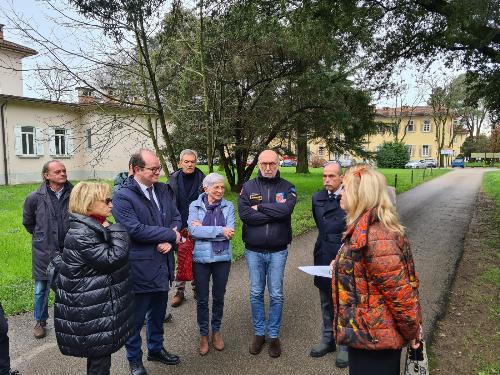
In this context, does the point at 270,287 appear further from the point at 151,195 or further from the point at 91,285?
the point at 91,285

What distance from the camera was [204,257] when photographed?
13.1 ft

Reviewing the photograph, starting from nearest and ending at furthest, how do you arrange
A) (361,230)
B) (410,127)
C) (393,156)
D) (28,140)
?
1. (361,230)
2. (28,140)
3. (393,156)
4. (410,127)

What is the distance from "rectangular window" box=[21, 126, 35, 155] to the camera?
24.4 m

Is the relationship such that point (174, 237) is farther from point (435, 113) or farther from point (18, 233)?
point (435, 113)

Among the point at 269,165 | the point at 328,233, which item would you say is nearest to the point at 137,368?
the point at 328,233

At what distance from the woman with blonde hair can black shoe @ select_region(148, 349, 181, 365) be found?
1.99 meters

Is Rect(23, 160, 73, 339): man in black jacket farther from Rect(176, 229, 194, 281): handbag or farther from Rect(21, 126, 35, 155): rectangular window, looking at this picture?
Rect(21, 126, 35, 155): rectangular window

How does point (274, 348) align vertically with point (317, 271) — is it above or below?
below

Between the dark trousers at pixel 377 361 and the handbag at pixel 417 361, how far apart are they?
0.22m

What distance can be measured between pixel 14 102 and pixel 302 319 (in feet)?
81.6

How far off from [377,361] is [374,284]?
49 centimetres

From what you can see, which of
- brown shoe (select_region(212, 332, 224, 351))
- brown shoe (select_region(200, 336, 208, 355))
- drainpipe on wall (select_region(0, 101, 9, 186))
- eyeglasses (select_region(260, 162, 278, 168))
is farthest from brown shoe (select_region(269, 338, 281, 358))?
drainpipe on wall (select_region(0, 101, 9, 186))

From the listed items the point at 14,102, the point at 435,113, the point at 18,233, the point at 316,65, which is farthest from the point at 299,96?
the point at 435,113

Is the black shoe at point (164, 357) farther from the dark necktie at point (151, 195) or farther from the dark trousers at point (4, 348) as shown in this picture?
the dark necktie at point (151, 195)
